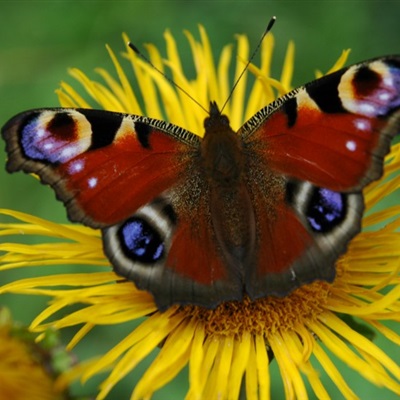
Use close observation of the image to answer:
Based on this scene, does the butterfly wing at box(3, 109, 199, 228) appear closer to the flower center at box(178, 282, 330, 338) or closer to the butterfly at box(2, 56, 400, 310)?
the butterfly at box(2, 56, 400, 310)

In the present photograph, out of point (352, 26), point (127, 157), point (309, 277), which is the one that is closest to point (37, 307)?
point (127, 157)

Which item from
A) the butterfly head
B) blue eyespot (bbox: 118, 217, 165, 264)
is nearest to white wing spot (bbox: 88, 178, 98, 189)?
blue eyespot (bbox: 118, 217, 165, 264)

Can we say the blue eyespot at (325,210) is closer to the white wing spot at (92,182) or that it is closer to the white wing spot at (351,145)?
the white wing spot at (351,145)

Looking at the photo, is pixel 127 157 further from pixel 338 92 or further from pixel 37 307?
pixel 37 307

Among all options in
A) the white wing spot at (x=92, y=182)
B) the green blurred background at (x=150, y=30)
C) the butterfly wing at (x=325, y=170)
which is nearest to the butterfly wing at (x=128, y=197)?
the white wing spot at (x=92, y=182)

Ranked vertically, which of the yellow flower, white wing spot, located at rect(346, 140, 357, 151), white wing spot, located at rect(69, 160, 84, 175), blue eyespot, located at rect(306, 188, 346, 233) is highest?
white wing spot, located at rect(69, 160, 84, 175)

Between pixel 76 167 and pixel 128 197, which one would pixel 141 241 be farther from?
pixel 76 167
